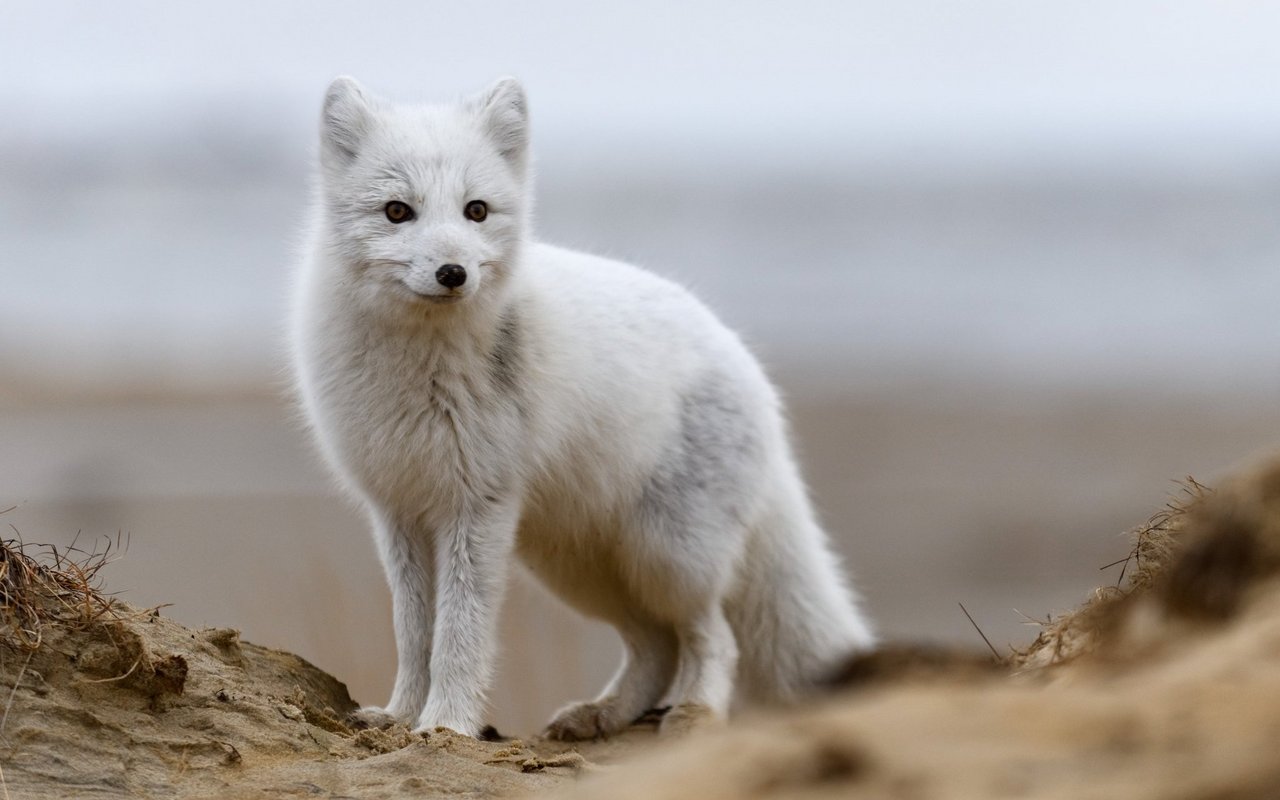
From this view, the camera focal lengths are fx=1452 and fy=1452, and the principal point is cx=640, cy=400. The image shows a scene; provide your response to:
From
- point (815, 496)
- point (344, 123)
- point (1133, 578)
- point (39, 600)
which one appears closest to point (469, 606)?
point (39, 600)

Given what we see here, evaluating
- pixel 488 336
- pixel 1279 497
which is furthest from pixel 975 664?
pixel 488 336

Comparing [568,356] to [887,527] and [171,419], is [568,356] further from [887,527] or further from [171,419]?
[171,419]

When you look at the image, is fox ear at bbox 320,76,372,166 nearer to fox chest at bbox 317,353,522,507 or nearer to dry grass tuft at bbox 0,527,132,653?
fox chest at bbox 317,353,522,507

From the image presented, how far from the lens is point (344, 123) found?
5.09 m

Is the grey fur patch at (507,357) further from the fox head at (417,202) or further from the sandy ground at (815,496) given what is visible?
the sandy ground at (815,496)

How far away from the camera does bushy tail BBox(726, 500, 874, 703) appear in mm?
6004

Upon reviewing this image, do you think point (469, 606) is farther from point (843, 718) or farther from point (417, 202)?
point (843, 718)

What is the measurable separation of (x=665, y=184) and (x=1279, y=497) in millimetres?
17853

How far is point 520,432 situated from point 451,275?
722 mm

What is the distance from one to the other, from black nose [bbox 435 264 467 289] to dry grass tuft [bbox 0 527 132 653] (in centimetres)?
136

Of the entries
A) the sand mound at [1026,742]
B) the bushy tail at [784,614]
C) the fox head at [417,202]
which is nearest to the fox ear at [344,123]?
the fox head at [417,202]

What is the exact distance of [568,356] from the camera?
532 cm

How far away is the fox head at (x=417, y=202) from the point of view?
15.6 feet

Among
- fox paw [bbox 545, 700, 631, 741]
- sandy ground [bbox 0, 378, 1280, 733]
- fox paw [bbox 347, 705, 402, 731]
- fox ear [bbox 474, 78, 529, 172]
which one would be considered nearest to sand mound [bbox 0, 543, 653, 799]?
fox paw [bbox 347, 705, 402, 731]
